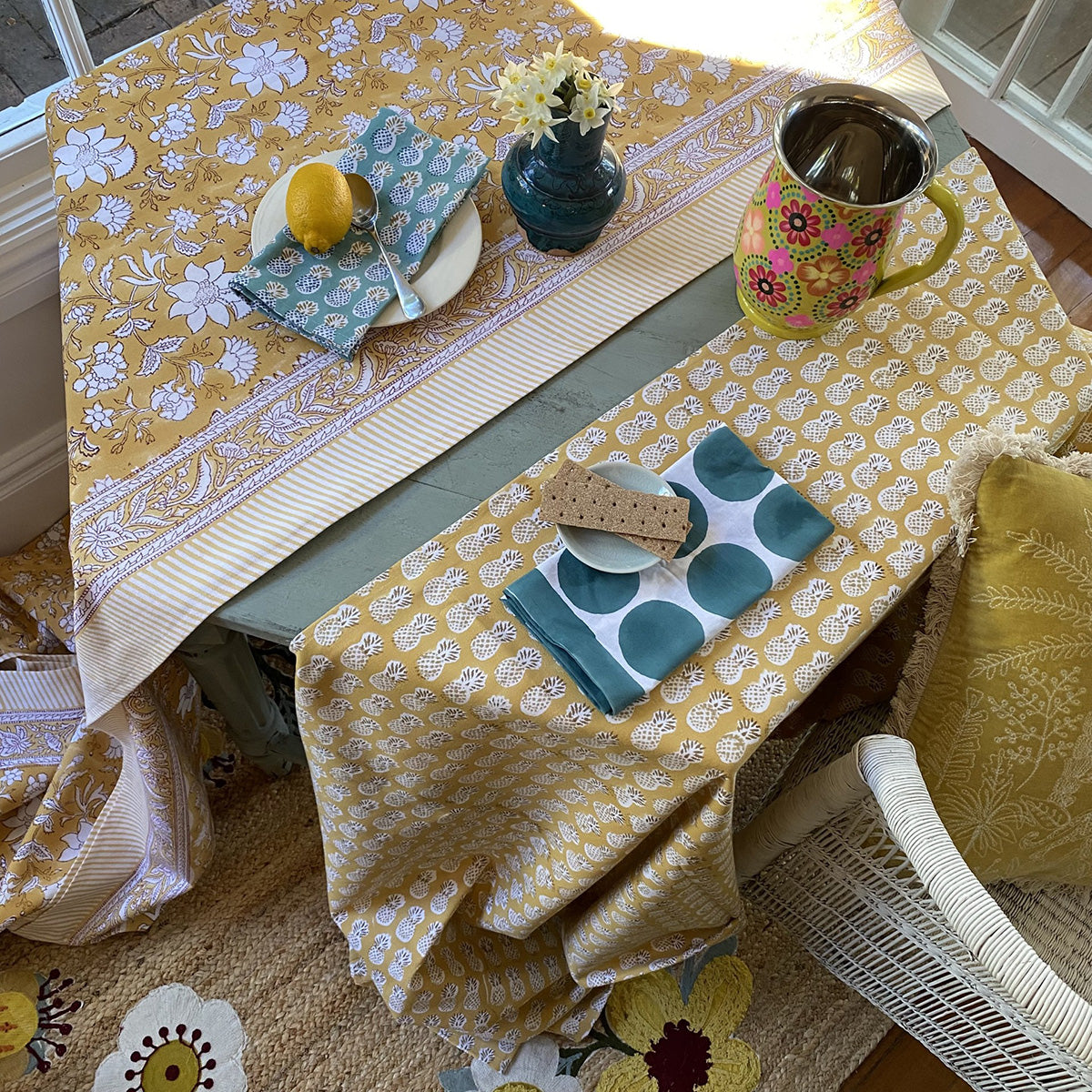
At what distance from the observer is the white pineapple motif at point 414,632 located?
0.82 m

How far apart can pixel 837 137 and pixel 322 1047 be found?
4.20 feet

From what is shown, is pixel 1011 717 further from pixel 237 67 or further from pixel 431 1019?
pixel 237 67

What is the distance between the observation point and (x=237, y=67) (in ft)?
3.63

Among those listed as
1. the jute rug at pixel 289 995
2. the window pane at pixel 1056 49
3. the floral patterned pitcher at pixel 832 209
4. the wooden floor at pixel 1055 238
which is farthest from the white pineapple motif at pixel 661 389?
the window pane at pixel 1056 49

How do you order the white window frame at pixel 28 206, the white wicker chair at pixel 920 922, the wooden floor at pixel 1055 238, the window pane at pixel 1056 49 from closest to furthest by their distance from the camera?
the white wicker chair at pixel 920 922, the white window frame at pixel 28 206, the window pane at pixel 1056 49, the wooden floor at pixel 1055 238

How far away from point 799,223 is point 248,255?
53cm

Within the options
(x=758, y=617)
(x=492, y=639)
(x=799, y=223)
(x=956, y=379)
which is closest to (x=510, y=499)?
(x=492, y=639)

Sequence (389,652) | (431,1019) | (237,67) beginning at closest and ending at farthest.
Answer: (389,652) → (237,67) → (431,1019)

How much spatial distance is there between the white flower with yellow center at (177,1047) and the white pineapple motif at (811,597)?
1.02 metres

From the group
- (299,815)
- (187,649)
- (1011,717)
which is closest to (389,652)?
(187,649)

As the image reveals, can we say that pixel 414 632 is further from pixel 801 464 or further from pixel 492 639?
pixel 801 464

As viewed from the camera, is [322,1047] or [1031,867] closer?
[1031,867]

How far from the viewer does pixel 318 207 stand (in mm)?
940

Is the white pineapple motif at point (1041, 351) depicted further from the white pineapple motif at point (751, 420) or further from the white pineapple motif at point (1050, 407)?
the white pineapple motif at point (751, 420)
